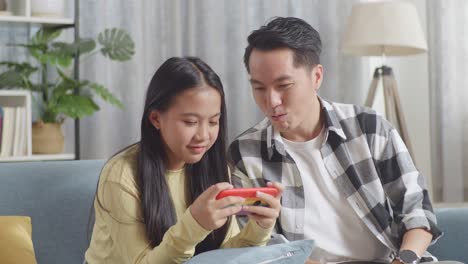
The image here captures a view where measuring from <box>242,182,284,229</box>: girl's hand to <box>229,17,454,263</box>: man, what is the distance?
15.8 inches

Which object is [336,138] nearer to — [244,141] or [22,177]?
[244,141]

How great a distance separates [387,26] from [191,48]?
0.96 meters

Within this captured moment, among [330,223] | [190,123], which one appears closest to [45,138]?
[330,223]

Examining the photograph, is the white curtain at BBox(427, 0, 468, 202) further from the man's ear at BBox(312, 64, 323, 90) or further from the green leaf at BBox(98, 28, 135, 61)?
the man's ear at BBox(312, 64, 323, 90)

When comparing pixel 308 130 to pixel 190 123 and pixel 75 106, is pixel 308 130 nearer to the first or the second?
pixel 190 123

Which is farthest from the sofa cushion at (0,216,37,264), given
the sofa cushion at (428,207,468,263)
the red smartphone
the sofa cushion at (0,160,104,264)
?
the sofa cushion at (428,207,468,263)

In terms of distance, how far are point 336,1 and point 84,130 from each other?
1422 millimetres

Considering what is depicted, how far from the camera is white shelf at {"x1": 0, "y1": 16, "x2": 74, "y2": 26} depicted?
3.60 meters

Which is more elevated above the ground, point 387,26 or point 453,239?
point 387,26

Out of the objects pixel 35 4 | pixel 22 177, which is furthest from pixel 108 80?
pixel 22 177

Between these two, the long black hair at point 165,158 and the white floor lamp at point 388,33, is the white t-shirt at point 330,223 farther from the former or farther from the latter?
the white floor lamp at point 388,33

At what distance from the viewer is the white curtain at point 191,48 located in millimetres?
4012

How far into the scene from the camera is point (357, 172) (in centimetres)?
217

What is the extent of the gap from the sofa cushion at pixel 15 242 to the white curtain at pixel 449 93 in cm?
250
